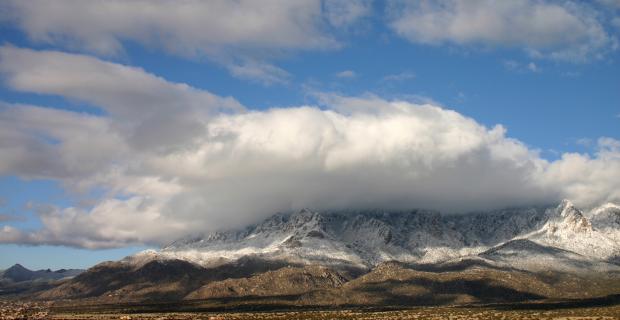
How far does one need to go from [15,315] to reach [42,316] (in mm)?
18133

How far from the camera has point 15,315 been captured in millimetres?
155875

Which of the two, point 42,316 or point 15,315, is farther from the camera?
point 42,316

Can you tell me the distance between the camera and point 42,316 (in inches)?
6826
